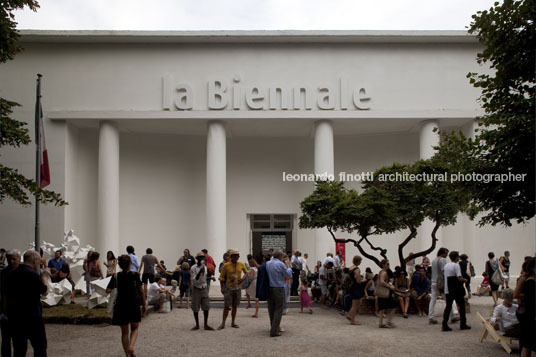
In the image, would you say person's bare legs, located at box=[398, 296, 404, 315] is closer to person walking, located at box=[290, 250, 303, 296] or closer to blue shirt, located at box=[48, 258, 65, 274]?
person walking, located at box=[290, 250, 303, 296]

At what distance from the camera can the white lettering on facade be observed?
74.7 ft

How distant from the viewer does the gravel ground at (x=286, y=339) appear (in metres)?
8.88

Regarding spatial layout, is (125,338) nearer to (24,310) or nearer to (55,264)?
(24,310)

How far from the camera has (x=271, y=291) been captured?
34.4 feet

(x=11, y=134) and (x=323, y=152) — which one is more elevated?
(x=323, y=152)

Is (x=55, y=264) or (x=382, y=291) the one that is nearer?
(x=382, y=291)

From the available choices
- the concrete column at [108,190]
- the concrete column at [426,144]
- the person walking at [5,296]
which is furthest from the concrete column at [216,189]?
the person walking at [5,296]

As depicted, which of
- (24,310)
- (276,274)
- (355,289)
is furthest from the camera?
(355,289)

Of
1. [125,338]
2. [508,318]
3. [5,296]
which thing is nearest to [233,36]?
[125,338]

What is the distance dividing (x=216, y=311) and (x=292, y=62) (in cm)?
1260

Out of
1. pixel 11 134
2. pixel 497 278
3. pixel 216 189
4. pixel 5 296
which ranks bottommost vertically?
pixel 497 278

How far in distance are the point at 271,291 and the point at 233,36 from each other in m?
14.9

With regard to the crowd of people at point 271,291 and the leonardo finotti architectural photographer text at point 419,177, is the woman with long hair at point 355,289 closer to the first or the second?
the crowd of people at point 271,291

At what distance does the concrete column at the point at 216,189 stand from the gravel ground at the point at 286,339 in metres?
9.82
